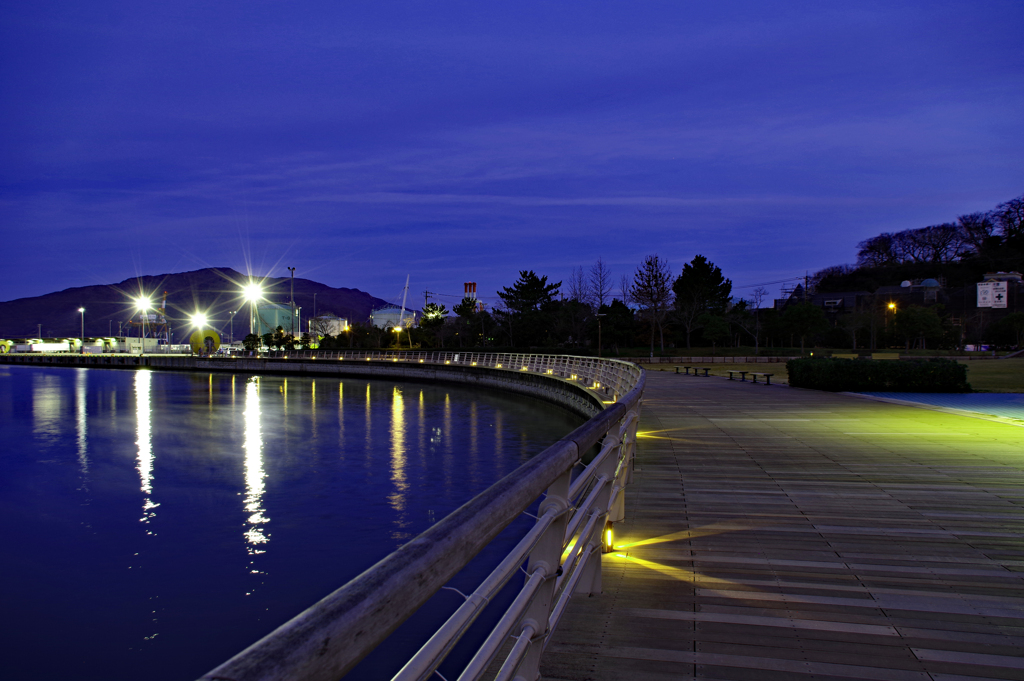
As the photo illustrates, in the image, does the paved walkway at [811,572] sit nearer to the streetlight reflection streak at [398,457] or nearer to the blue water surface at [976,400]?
the streetlight reflection streak at [398,457]

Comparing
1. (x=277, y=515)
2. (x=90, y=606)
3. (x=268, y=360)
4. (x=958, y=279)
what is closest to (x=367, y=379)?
(x=268, y=360)

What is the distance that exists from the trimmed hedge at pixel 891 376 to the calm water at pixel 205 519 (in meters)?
9.95

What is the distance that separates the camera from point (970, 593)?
159 inches

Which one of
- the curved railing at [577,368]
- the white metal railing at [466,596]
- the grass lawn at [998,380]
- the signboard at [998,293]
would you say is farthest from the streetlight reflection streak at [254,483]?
the signboard at [998,293]

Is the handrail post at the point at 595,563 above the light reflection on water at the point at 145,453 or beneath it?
above

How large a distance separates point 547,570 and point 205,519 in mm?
13688

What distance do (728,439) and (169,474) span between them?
15.7 metres

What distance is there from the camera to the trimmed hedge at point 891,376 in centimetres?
2330

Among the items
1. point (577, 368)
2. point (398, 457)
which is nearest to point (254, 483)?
point (398, 457)

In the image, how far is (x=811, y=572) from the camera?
14.5 ft

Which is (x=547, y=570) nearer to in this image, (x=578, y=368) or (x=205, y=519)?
(x=205, y=519)

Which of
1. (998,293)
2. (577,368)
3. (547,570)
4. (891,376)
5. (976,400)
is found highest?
(998,293)

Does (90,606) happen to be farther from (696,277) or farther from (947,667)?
(696,277)

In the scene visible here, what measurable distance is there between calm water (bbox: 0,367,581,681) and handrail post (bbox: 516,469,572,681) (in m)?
5.49
